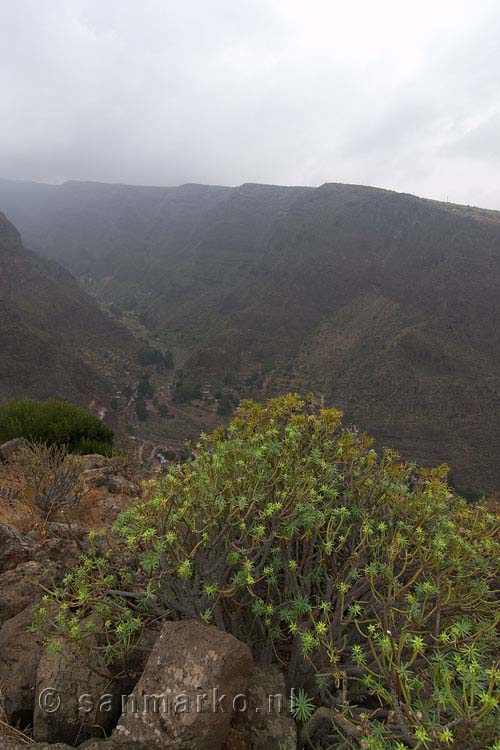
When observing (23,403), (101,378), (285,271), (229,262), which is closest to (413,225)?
(285,271)

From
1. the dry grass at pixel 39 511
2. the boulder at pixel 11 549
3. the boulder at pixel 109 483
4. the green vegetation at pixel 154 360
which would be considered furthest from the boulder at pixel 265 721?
the green vegetation at pixel 154 360

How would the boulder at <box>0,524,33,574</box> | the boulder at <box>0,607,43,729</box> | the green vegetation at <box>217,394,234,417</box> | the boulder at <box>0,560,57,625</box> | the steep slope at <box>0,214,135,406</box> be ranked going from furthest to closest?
the green vegetation at <box>217,394,234,417</box> → the steep slope at <box>0,214,135,406</box> → the boulder at <box>0,524,33,574</box> → the boulder at <box>0,560,57,625</box> → the boulder at <box>0,607,43,729</box>

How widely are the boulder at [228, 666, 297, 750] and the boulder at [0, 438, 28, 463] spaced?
705 cm

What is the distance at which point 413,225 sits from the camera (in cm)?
7988

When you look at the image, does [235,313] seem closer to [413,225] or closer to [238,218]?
[413,225]

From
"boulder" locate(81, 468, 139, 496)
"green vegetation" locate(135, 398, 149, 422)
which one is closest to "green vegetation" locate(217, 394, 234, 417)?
"green vegetation" locate(135, 398, 149, 422)

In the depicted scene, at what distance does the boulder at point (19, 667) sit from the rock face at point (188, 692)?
1083mm

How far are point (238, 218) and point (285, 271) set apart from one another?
5676 centimetres

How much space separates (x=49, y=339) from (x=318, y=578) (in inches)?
2176

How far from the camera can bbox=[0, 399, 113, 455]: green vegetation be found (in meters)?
10.9

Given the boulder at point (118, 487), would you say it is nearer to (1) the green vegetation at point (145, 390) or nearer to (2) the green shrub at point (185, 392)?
(2) the green shrub at point (185, 392)

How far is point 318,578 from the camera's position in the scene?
254 cm

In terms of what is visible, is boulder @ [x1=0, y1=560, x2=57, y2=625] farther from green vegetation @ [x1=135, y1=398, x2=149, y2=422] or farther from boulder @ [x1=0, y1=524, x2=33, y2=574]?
green vegetation @ [x1=135, y1=398, x2=149, y2=422]

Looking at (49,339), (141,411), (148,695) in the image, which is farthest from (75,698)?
(49,339)
